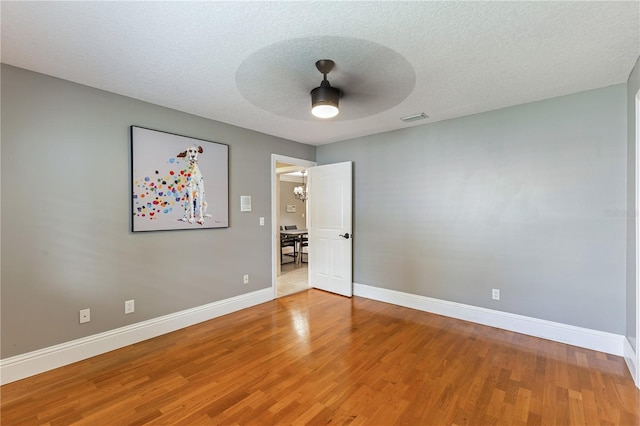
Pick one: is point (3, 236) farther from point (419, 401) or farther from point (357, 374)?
point (419, 401)

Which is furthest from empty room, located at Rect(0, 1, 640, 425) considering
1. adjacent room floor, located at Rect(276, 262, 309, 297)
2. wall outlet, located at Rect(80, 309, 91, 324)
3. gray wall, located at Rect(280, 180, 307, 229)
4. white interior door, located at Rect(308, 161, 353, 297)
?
gray wall, located at Rect(280, 180, 307, 229)

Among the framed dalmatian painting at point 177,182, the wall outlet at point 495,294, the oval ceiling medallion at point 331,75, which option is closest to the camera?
the oval ceiling medallion at point 331,75

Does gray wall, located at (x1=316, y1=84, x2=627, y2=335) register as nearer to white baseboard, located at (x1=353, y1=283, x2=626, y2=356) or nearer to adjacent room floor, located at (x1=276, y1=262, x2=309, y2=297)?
white baseboard, located at (x1=353, y1=283, x2=626, y2=356)

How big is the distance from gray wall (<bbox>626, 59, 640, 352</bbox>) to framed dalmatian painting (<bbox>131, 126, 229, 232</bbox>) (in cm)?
395

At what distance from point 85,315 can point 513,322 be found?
4.28m

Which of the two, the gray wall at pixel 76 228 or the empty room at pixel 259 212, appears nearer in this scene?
the empty room at pixel 259 212

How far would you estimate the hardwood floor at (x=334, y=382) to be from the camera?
1.82 metres

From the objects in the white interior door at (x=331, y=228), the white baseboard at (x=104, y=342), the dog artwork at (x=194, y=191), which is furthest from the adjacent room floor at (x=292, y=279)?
the dog artwork at (x=194, y=191)

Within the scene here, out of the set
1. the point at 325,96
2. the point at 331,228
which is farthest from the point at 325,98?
the point at 331,228

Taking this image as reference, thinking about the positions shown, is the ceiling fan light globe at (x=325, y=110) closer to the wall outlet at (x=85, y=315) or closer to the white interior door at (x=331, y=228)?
the white interior door at (x=331, y=228)

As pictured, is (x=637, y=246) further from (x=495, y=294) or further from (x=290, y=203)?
(x=290, y=203)

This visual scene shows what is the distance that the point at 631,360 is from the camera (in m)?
2.30

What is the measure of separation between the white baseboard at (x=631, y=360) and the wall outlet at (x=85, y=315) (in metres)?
→ 4.48

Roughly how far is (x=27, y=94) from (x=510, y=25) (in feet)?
11.7
